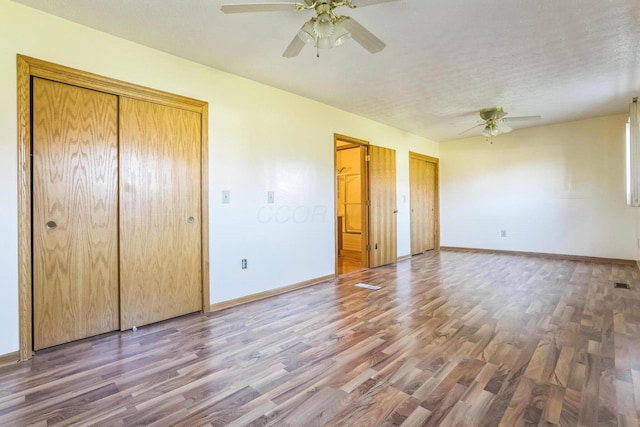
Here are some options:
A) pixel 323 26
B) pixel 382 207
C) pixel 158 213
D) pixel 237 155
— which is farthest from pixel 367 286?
pixel 323 26

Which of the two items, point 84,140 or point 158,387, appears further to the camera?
point 84,140

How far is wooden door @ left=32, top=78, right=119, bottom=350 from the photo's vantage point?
7.48 feet

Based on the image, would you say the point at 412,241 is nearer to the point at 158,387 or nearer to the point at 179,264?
the point at 179,264

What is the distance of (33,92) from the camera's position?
2246 mm

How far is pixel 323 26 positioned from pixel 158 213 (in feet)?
6.93

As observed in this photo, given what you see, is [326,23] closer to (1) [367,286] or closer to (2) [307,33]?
(2) [307,33]

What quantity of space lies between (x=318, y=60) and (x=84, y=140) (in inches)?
84.5

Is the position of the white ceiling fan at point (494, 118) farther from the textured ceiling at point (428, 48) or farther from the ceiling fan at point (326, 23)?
the ceiling fan at point (326, 23)

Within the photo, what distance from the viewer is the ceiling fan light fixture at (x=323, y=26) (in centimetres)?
198

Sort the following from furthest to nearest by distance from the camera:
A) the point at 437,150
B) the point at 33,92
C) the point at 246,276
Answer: the point at 437,150, the point at 246,276, the point at 33,92

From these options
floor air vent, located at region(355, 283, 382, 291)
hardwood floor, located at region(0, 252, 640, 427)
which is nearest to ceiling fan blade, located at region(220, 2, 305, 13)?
hardwood floor, located at region(0, 252, 640, 427)

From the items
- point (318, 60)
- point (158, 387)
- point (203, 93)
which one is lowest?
point (158, 387)

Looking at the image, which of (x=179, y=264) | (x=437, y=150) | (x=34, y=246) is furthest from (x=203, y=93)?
(x=437, y=150)

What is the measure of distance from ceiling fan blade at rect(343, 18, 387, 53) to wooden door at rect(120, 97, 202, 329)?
178 cm
